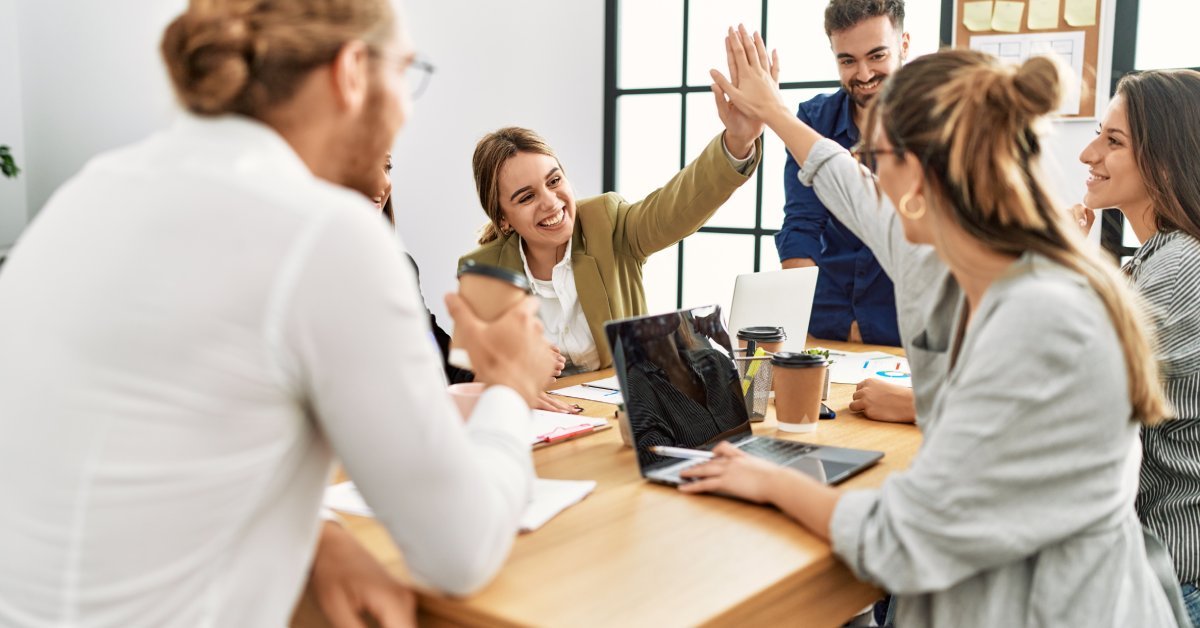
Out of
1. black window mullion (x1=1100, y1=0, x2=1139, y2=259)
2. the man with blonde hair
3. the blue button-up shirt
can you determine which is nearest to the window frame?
black window mullion (x1=1100, y1=0, x2=1139, y2=259)

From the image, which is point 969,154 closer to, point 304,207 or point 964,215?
point 964,215

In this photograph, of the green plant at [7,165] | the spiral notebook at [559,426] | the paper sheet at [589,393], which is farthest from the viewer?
the green plant at [7,165]

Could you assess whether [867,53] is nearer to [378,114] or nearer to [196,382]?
[378,114]

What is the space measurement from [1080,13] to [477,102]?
254 centimetres

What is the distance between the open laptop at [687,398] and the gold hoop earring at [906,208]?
0.40 metres

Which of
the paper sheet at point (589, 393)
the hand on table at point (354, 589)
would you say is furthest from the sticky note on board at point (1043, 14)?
the hand on table at point (354, 589)

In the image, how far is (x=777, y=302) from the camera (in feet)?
7.52

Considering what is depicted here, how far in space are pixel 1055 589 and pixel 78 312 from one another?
3.54 ft

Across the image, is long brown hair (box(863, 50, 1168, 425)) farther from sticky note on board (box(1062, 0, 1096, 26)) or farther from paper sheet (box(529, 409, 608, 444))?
sticky note on board (box(1062, 0, 1096, 26))

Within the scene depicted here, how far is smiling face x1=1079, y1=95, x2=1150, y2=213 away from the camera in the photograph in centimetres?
197

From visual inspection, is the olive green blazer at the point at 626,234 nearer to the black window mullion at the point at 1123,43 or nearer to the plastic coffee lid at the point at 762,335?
the plastic coffee lid at the point at 762,335

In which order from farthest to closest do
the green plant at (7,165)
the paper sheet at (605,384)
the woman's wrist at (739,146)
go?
the green plant at (7,165) → the woman's wrist at (739,146) → the paper sheet at (605,384)

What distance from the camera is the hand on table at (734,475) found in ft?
4.58

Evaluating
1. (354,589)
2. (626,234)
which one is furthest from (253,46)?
(626,234)
